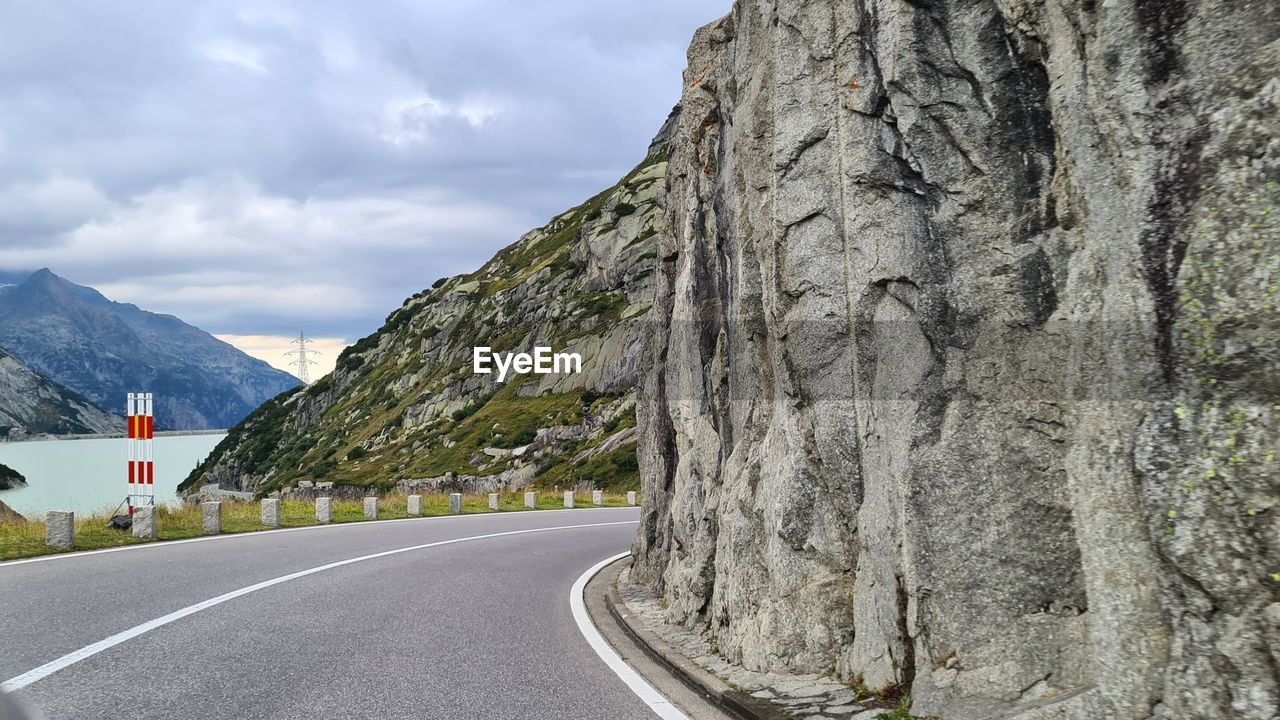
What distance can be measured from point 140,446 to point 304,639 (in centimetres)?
986

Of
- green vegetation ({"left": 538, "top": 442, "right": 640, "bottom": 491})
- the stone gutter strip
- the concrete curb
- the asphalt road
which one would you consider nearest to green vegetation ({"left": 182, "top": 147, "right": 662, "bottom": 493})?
green vegetation ({"left": 538, "top": 442, "right": 640, "bottom": 491})

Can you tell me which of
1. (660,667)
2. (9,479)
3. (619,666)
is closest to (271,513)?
(619,666)

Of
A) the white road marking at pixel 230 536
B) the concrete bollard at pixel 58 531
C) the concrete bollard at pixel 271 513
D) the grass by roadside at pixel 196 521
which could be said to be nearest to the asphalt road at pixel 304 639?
the white road marking at pixel 230 536

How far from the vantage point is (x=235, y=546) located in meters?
14.0

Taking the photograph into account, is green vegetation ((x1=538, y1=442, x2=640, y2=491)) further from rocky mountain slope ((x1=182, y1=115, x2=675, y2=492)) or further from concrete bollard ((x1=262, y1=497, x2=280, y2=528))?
concrete bollard ((x1=262, y1=497, x2=280, y2=528))

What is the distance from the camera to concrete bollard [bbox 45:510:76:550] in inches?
509

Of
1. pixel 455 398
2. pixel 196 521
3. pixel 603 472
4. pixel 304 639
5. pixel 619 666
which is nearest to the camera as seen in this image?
pixel 619 666

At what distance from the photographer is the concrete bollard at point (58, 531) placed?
1292 centimetres

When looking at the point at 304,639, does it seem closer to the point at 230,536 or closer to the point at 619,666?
the point at 619,666

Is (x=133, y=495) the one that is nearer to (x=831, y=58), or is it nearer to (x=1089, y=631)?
(x=831, y=58)

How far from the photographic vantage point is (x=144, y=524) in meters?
14.7

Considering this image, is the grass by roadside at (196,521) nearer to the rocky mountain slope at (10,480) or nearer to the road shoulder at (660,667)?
the road shoulder at (660,667)

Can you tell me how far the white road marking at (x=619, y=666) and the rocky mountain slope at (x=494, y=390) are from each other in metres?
33.1

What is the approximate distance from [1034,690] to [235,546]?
1253 cm
